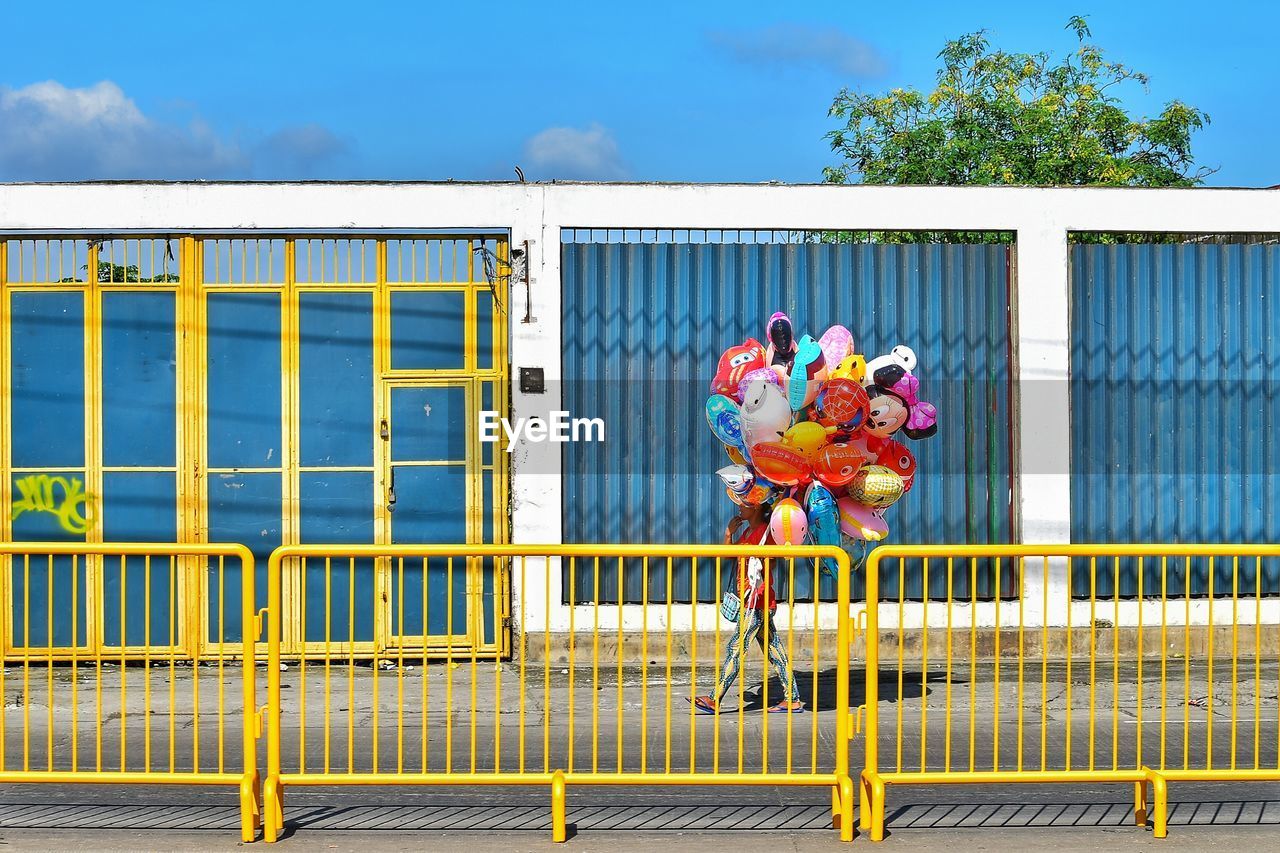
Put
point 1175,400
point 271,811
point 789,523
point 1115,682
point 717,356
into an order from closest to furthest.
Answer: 1. point 271,811
2. point 1115,682
3. point 789,523
4. point 717,356
5. point 1175,400

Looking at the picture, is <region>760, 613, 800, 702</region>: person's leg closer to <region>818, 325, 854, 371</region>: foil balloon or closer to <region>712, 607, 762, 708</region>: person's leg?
<region>712, 607, 762, 708</region>: person's leg

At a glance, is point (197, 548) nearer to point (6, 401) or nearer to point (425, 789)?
point (425, 789)

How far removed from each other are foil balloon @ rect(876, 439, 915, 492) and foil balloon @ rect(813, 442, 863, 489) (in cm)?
30

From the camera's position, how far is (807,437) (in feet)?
31.6

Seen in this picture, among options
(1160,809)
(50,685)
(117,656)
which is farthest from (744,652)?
(117,656)

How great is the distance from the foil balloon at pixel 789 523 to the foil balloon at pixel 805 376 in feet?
2.18

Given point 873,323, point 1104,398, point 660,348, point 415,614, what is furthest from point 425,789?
point 1104,398

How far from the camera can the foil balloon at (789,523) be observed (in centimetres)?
969

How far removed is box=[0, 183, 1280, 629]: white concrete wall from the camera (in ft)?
39.2

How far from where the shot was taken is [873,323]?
12.5 m

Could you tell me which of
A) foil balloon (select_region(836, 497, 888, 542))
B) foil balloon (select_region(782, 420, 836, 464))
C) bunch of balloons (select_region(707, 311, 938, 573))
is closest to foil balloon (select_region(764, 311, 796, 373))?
bunch of balloons (select_region(707, 311, 938, 573))

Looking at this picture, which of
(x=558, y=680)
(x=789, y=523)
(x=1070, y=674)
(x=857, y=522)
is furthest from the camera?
(x=558, y=680)

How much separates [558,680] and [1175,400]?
591cm

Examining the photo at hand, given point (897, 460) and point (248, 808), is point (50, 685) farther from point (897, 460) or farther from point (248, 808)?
point (897, 460)
